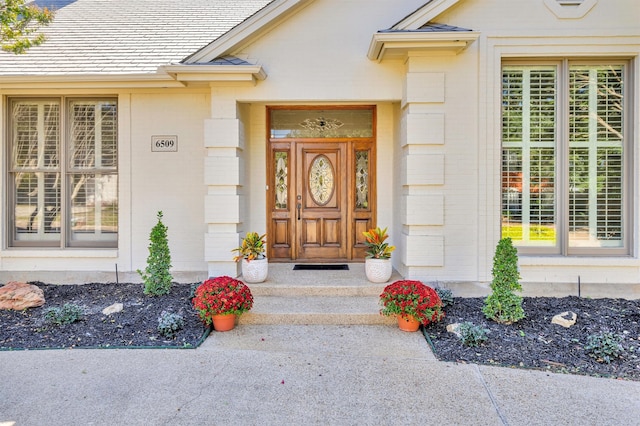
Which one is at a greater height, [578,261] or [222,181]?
[222,181]

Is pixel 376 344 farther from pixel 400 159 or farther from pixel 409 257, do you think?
pixel 400 159

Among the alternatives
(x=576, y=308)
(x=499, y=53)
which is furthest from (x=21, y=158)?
(x=576, y=308)

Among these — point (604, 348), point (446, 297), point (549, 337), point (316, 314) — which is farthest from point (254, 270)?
point (604, 348)

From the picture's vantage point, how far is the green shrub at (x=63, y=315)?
4629 mm

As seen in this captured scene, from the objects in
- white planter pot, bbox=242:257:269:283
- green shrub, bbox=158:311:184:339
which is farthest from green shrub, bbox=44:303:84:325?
white planter pot, bbox=242:257:269:283

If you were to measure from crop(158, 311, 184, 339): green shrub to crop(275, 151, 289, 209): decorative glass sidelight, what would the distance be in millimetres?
2962

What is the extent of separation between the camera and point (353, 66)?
579 cm

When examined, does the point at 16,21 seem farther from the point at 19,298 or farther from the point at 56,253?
the point at 19,298

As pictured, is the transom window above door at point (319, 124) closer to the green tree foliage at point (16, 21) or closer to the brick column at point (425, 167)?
the brick column at point (425, 167)

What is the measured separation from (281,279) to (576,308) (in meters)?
3.84

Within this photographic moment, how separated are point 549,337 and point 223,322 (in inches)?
142

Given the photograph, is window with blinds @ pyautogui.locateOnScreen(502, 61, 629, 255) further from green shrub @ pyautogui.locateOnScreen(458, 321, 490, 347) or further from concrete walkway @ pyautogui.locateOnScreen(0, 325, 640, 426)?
concrete walkway @ pyautogui.locateOnScreen(0, 325, 640, 426)

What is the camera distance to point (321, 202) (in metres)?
6.92

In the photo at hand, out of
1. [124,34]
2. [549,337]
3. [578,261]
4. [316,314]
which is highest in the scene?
[124,34]
